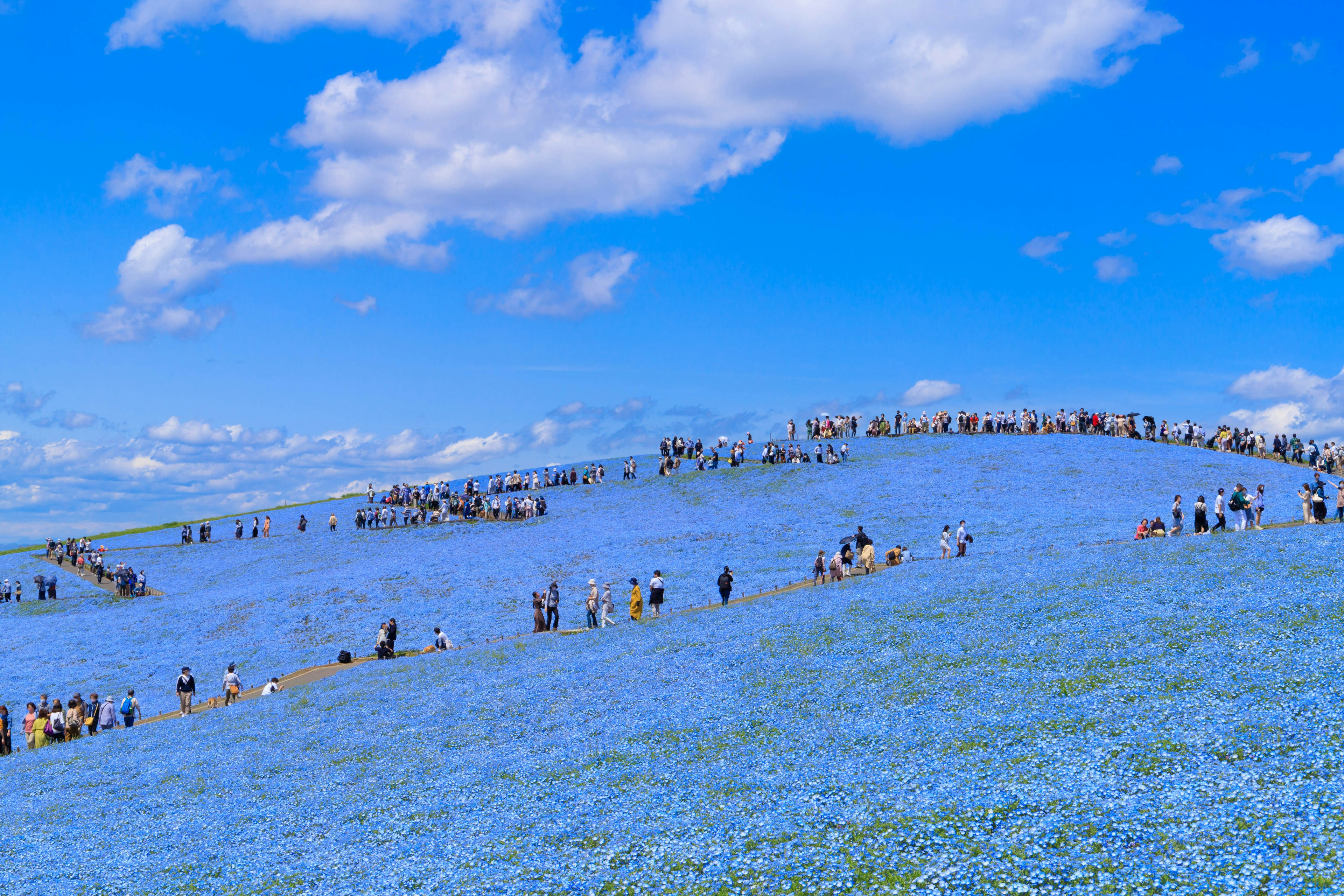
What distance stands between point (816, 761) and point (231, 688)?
2213 centimetres

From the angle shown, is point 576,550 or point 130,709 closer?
point 130,709

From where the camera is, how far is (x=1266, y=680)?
63.6 feet

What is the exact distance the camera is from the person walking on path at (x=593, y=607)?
1388 inches

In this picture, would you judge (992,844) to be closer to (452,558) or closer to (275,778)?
(275,778)

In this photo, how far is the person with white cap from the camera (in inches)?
1388

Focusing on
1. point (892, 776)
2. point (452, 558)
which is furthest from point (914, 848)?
point (452, 558)

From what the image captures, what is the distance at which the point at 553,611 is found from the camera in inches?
1420

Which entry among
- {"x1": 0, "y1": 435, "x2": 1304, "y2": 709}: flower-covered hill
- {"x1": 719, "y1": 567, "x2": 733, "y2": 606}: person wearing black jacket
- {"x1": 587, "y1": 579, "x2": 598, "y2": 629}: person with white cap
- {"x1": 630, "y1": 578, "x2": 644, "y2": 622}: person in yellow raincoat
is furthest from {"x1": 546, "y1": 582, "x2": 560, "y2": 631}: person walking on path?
{"x1": 719, "y1": 567, "x2": 733, "y2": 606}: person wearing black jacket

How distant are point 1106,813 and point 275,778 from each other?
1837 cm

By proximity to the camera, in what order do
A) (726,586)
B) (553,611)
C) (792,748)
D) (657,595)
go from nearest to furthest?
1. (792,748)
2. (657,595)
3. (726,586)
4. (553,611)

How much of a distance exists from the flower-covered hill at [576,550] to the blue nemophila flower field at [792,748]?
0.72 m

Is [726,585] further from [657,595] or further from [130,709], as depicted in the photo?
[130,709]

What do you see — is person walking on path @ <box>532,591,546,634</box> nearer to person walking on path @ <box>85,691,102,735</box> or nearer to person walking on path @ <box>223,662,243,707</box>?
person walking on path @ <box>223,662,243,707</box>

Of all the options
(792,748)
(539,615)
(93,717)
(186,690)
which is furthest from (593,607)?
(93,717)
